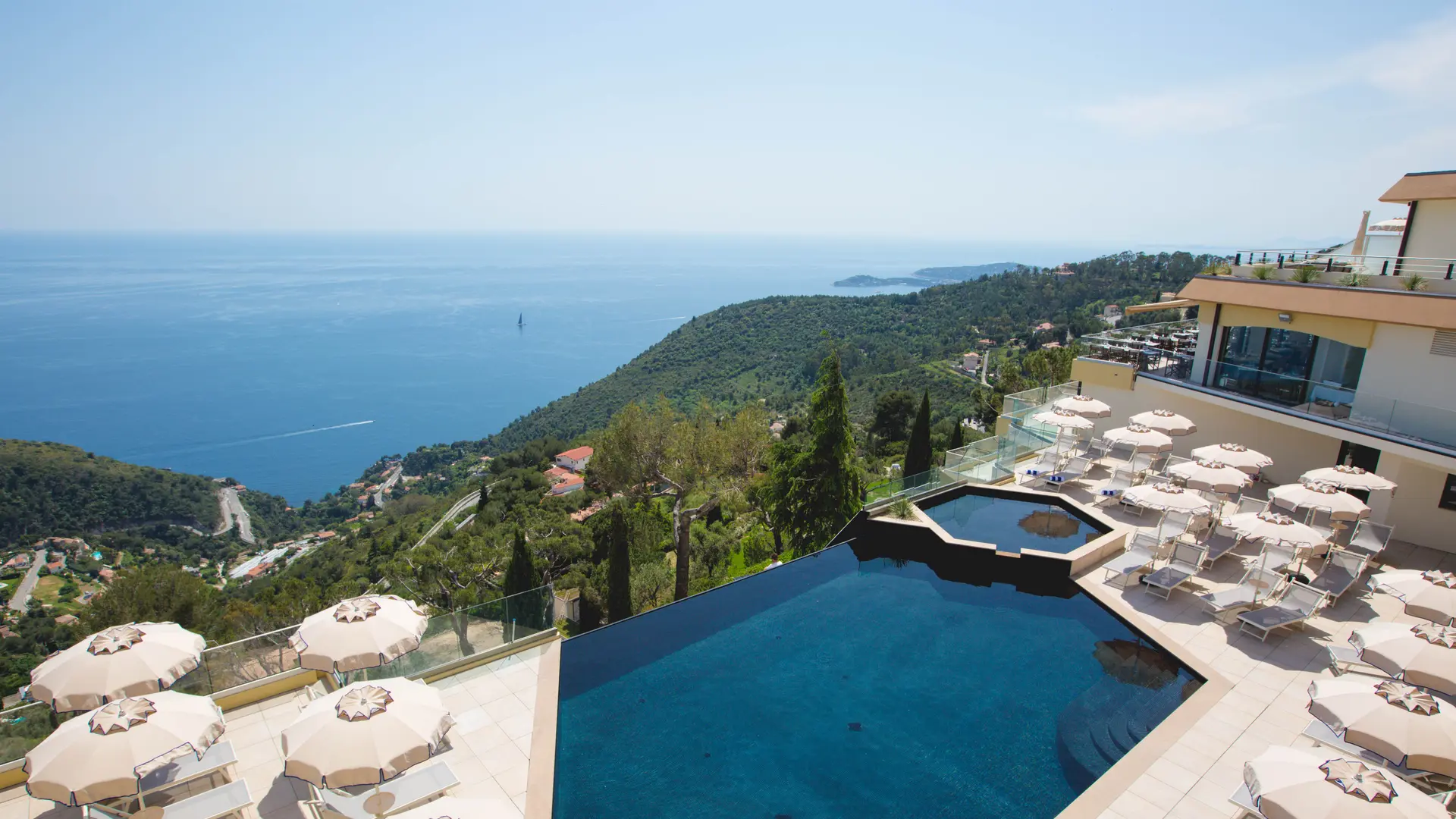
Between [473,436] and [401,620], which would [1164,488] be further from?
[473,436]

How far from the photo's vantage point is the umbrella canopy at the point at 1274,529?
10.7 metres

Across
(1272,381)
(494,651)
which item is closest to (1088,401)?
(1272,381)

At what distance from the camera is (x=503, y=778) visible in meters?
7.75

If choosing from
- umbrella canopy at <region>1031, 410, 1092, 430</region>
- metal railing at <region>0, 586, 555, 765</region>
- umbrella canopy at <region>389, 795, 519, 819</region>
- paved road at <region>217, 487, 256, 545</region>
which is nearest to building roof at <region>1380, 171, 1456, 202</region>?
umbrella canopy at <region>1031, 410, 1092, 430</region>

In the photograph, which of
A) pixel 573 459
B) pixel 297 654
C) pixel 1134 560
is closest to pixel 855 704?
pixel 1134 560

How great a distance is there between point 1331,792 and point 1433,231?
51.1 feet

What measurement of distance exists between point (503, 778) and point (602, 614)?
872 cm

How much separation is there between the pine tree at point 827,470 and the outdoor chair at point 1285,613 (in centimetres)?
846

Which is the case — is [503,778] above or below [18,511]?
above

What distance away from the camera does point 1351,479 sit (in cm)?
1277

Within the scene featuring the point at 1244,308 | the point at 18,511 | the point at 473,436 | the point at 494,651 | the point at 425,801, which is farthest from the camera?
the point at 473,436

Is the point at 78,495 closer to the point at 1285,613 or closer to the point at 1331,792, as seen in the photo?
the point at 1285,613

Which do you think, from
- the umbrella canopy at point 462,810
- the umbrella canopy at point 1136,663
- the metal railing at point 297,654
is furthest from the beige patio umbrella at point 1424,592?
the metal railing at point 297,654

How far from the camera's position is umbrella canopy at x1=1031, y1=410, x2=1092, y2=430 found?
1678cm
